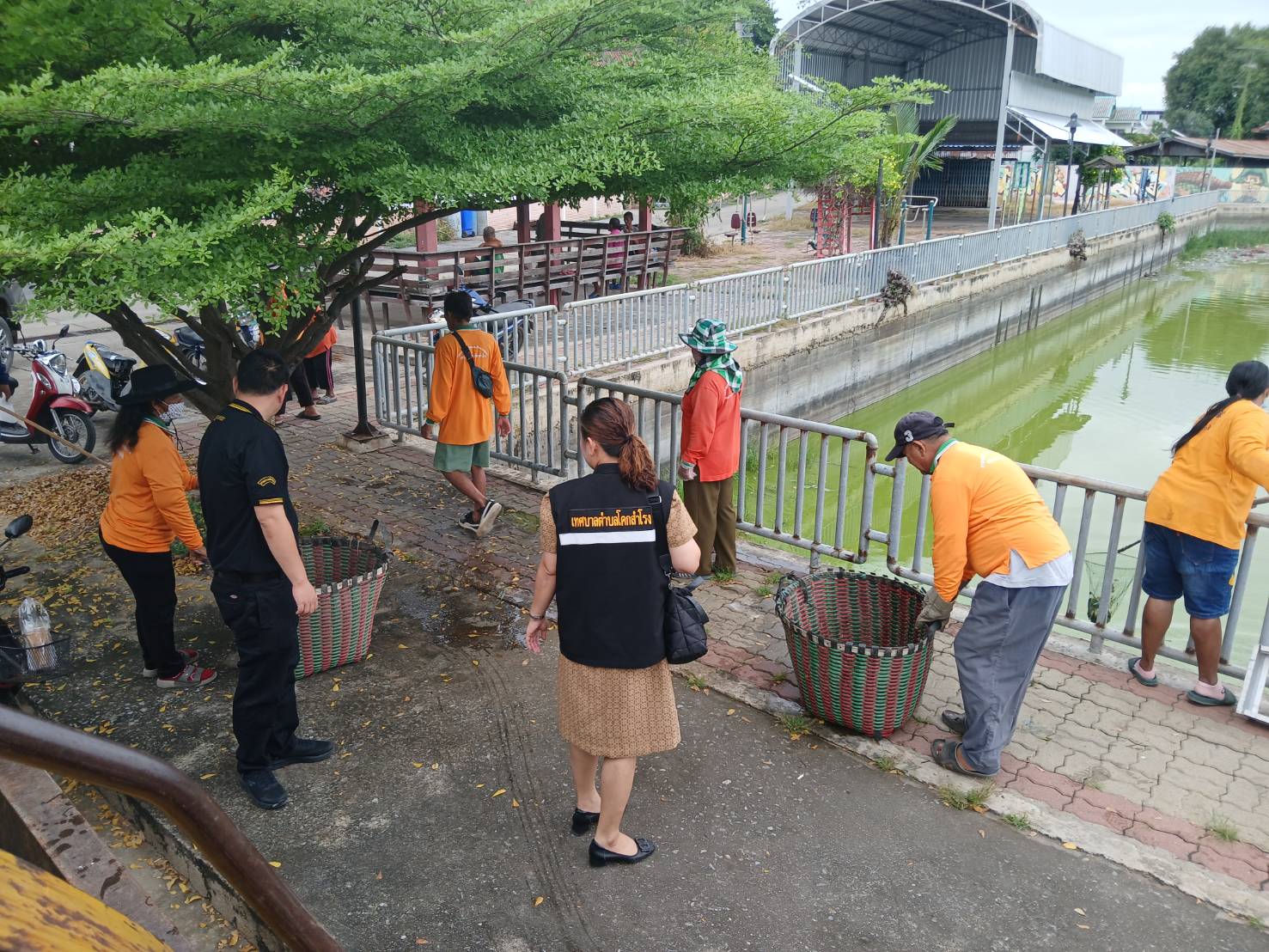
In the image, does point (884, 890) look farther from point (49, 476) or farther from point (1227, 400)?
point (49, 476)

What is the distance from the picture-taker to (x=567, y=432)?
28.4 feet

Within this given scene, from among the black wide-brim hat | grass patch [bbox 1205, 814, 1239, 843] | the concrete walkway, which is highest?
the black wide-brim hat

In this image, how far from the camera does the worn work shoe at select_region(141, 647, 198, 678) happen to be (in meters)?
5.28

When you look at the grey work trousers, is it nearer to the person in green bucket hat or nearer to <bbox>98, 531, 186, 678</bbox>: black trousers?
the person in green bucket hat

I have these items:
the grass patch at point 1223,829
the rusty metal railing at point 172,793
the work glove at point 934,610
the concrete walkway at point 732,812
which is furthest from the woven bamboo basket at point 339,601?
the grass patch at point 1223,829

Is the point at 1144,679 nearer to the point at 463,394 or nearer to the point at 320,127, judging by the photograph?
the point at 463,394

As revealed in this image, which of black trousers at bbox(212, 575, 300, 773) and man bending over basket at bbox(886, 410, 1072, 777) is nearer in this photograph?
black trousers at bbox(212, 575, 300, 773)

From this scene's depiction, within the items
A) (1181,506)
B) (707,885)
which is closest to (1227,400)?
(1181,506)

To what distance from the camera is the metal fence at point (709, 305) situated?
10.6 metres

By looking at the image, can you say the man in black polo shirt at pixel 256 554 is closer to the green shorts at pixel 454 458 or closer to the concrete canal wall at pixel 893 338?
the green shorts at pixel 454 458

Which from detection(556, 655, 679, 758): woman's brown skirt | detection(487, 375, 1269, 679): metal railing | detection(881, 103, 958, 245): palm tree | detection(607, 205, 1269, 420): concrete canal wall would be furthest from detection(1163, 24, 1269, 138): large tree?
detection(556, 655, 679, 758): woman's brown skirt

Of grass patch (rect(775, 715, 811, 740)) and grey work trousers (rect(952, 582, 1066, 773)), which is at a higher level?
grey work trousers (rect(952, 582, 1066, 773))

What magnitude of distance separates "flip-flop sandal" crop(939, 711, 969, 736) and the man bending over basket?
1.14ft

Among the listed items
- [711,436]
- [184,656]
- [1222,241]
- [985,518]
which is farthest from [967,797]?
[1222,241]
